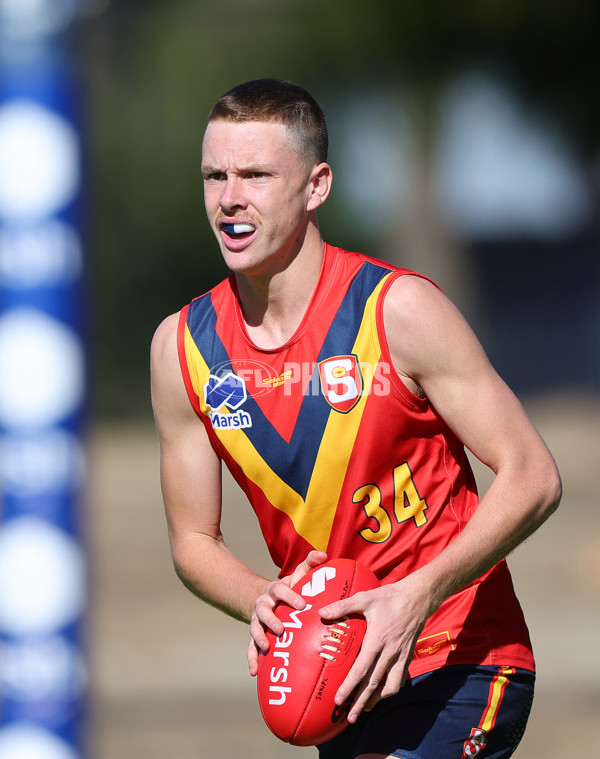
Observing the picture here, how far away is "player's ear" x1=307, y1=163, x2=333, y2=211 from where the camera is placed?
3877 mm

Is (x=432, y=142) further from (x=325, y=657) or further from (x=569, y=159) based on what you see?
(x=325, y=657)

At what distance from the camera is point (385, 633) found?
334 cm

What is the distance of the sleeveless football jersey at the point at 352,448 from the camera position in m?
3.77

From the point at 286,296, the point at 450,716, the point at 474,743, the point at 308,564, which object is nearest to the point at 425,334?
the point at 286,296

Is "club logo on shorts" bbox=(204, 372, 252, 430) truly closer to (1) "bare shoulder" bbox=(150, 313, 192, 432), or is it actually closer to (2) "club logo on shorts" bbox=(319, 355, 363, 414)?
(1) "bare shoulder" bbox=(150, 313, 192, 432)

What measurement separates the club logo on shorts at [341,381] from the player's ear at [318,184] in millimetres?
508

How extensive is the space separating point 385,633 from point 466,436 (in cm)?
68

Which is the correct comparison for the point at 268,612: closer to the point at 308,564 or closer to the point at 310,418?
the point at 308,564

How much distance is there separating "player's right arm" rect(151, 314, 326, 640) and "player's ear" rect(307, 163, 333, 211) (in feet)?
2.02

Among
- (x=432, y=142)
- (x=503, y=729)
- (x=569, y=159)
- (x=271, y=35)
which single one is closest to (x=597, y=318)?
(x=569, y=159)

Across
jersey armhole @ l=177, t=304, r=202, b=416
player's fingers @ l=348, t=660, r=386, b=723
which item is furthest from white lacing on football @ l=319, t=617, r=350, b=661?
jersey armhole @ l=177, t=304, r=202, b=416

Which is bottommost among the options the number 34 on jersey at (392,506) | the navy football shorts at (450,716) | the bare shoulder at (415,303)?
the navy football shorts at (450,716)

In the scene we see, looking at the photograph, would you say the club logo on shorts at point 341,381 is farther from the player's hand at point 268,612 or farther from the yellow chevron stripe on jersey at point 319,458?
the player's hand at point 268,612

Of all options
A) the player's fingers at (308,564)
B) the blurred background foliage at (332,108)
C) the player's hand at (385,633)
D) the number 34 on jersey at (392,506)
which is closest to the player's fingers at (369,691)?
the player's hand at (385,633)
